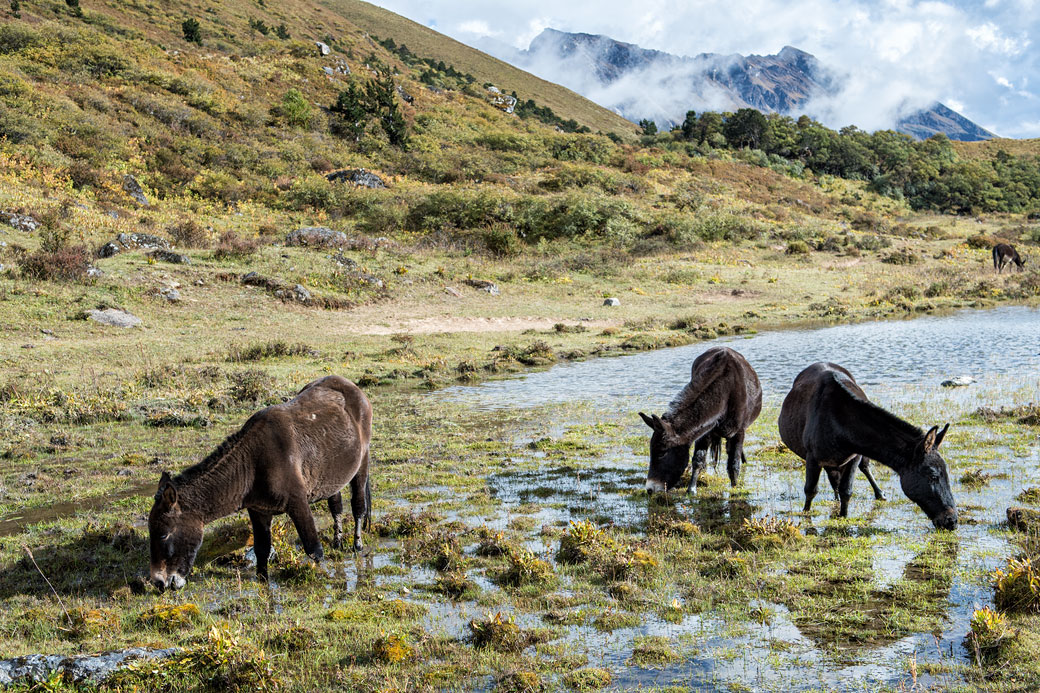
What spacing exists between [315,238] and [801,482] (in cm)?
3117

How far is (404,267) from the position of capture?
118 ft

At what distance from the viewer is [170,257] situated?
30.1 meters

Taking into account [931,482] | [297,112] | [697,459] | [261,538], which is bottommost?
[261,538]

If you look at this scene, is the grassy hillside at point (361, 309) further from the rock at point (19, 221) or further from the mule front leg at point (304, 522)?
the mule front leg at point (304, 522)

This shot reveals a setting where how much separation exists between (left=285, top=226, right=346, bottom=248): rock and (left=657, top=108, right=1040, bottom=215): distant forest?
232ft

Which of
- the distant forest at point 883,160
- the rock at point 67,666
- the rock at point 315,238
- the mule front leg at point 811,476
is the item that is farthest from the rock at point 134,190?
the distant forest at point 883,160

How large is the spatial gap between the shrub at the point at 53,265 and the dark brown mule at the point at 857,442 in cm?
2585

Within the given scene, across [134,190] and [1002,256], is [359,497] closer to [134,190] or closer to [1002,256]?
[134,190]

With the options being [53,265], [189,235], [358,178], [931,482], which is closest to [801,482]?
[931,482]

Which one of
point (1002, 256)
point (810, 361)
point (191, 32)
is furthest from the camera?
point (191, 32)

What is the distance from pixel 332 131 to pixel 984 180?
81.0 m

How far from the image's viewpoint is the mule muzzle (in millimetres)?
8633

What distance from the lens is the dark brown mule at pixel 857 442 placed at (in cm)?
861

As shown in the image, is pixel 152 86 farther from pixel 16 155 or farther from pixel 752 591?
pixel 752 591
